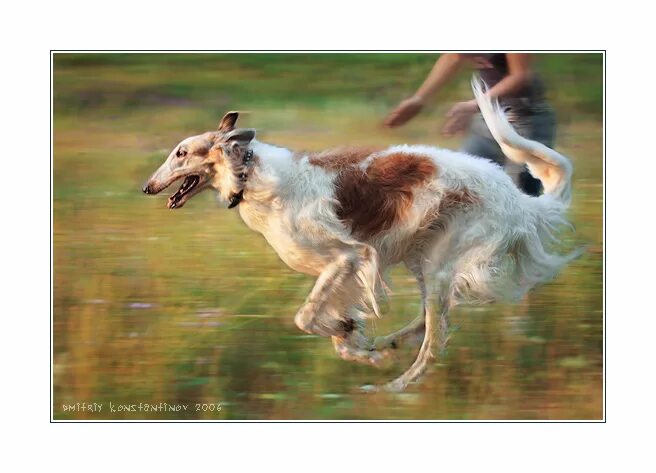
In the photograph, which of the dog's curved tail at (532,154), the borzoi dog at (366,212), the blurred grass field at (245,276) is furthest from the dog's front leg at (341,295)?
the dog's curved tail at (532,154)

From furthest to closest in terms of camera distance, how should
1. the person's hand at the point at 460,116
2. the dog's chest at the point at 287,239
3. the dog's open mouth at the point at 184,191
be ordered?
the person's hand at the point at 460,116 < the dog's open mouth at the point at 184,191 < the dog's chest at the point at 287,239

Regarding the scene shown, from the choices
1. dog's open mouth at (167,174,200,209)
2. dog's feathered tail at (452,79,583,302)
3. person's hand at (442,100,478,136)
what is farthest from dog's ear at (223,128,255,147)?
person's hand at (442,100,478,136)

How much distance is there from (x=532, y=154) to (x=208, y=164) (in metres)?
2.02

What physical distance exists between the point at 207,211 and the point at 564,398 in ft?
9.90

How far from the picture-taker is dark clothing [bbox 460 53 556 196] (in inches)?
241

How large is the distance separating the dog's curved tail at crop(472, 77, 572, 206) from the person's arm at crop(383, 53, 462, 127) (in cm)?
71

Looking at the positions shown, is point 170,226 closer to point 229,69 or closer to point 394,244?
point 229,69

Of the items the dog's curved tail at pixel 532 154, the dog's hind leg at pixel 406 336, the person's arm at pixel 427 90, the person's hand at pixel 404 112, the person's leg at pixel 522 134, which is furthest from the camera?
the person's hand at pixel 404 112

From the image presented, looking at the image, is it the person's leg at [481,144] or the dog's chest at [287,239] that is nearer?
the dog's chest at [287,239]

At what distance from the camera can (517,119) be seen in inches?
249

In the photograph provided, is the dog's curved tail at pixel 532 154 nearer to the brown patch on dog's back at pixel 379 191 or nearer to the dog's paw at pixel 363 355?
the brown patch on dog's back at pixel 379 191

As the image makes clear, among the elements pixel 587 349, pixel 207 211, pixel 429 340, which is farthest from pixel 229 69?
pixel 587 349

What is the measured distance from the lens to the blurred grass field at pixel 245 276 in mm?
5938

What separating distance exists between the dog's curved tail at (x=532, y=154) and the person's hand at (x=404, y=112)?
3.56ft
